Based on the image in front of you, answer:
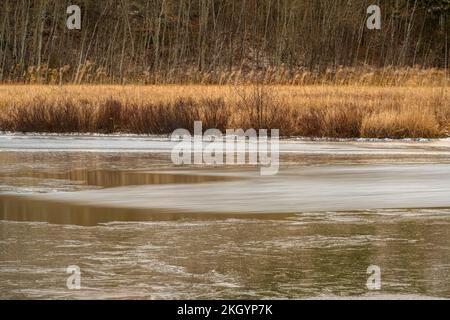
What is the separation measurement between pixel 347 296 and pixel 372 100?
1755 cm

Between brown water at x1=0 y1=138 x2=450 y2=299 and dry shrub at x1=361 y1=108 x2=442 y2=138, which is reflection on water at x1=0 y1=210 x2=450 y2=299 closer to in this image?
brown water at x1=0 y1=138 x2=450 y2=299

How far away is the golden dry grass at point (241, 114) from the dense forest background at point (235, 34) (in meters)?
17.9

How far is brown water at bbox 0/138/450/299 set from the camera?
22.9 feet

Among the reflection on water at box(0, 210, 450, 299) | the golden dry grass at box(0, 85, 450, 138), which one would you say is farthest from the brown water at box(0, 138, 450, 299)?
the golden dry grass at box(0, 85, 450, 138)

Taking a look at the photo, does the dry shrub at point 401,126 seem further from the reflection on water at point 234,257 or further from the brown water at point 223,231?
the reflection on water at point 234,257

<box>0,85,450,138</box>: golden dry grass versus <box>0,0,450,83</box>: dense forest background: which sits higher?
<box>0,0,450,83</box>: dense forest background

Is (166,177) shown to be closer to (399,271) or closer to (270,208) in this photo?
(270,208)

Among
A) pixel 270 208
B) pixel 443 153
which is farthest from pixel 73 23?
pixel 270 208

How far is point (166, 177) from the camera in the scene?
44.5 ft

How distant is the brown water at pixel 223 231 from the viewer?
275 inches

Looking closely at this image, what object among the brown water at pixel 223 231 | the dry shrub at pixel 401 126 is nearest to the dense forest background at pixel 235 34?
the dry shrub at pixel 401 126

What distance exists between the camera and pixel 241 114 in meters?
21.8
